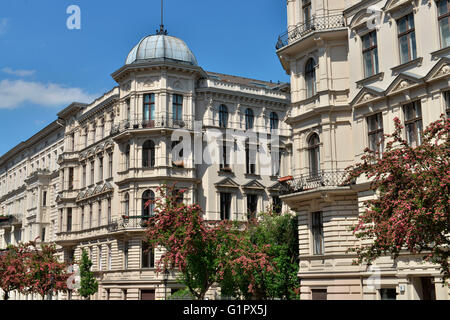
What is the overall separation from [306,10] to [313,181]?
10334 mm

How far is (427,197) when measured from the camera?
16703 millimetres

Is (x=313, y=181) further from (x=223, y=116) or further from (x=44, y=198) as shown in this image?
(x=44, y=198)

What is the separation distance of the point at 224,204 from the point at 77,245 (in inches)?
729

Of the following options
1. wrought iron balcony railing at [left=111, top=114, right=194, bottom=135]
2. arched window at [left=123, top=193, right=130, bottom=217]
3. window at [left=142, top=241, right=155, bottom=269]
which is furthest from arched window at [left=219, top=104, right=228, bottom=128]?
window at [left=142, top=241, right=155, bottom=269]

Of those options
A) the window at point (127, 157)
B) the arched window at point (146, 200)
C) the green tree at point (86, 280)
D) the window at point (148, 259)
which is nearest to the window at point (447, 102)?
the arched window at point (146, 200)

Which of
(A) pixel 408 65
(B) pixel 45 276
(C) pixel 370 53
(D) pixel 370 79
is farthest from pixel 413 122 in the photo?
(B) pixel 45 276

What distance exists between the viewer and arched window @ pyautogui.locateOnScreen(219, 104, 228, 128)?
49781mm

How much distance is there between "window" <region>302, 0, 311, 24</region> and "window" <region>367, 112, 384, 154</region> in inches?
315

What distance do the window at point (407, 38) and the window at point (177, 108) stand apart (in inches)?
982

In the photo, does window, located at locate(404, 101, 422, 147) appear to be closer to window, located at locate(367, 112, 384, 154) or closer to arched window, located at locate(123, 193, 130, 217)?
window, located at locate(367, 112, 384, 154)

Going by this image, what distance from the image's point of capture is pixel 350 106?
28672 millimetres

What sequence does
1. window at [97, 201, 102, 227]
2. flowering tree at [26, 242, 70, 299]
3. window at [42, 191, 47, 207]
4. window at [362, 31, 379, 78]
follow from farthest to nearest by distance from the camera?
1. window at [42, 191, 47, 207]
2. window at [97, 201, 102, 227]
3. flowering tree at [26, 242, 70, 299]
4. window at [362, 31, 379, 78]
